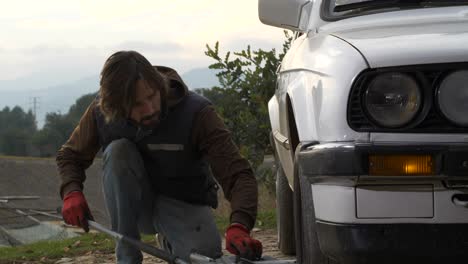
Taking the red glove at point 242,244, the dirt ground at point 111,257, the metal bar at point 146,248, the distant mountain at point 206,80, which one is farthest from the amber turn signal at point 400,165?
the dirt ground at point 111,257

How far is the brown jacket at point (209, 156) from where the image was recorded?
3.35m

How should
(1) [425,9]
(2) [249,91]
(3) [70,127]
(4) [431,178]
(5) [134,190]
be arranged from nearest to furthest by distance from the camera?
(4) [431,178] → (1) [425,9] → (5) [134,190] → (2) [249,91] → (3) [70,127]

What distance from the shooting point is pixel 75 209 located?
3.65 meters

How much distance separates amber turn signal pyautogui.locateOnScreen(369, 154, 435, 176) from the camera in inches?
95.2

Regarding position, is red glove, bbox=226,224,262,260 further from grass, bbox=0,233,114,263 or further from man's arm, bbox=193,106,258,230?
grass, bbox=0,233,114,263

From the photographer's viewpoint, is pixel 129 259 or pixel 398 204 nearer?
pixel 398 204

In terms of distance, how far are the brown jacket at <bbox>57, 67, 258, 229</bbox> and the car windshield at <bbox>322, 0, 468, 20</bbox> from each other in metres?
0.68

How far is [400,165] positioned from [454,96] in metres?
0.27

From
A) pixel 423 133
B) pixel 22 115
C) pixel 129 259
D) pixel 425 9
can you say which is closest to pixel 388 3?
pixel 425 9

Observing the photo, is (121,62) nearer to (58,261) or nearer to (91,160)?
(91,160)

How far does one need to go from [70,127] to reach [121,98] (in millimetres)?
46910

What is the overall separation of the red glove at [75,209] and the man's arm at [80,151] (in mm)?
89

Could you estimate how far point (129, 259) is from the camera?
3.87 m

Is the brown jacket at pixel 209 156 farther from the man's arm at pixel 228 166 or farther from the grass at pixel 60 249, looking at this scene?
the grass at pixel 60 249
